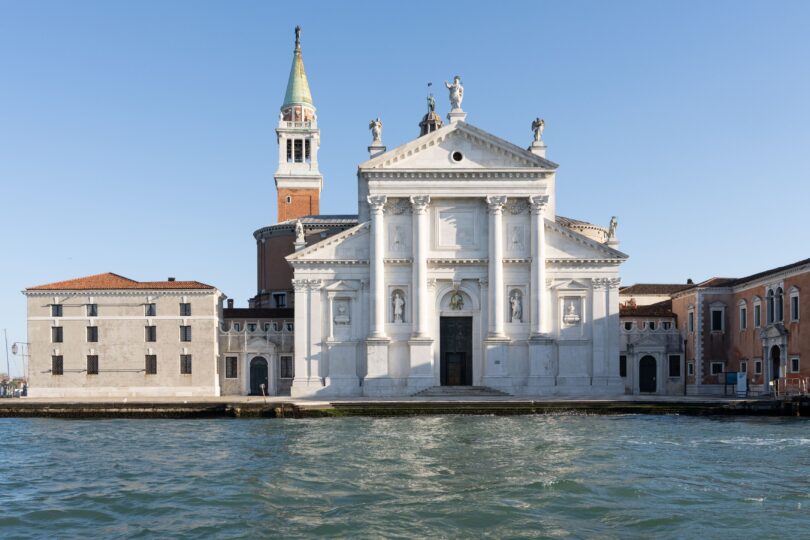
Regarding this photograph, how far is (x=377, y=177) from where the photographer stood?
125ft

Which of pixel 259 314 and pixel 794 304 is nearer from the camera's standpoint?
pixel 794 304

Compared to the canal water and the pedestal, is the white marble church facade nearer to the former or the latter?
the pedestal

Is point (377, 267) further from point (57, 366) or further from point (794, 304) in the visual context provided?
point (794, 304)

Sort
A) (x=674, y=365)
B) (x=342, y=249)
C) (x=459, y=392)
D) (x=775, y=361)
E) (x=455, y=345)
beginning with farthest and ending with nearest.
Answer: (x=674, y=365) → (x=455, y=345) → (x=342, y=249) → (x=459, y=392) → (x=775, y=361)

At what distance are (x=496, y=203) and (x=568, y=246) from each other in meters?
3.74

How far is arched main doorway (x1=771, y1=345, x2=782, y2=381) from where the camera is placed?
1396 inches

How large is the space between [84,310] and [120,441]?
1569cm

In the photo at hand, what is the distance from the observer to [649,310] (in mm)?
43344

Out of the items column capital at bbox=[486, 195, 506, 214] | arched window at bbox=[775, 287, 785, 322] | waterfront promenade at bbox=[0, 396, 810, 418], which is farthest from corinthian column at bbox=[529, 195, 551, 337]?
arched window at bbox=[775, 287, 785, 322]

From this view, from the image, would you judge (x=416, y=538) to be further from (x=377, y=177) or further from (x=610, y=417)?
(x=377, y=177)

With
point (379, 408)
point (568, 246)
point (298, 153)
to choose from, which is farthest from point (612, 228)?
point (298, 153)

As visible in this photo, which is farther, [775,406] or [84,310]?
[84,310]

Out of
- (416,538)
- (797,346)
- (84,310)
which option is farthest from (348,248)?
(416,538)

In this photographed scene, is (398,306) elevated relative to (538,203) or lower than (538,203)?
lower
